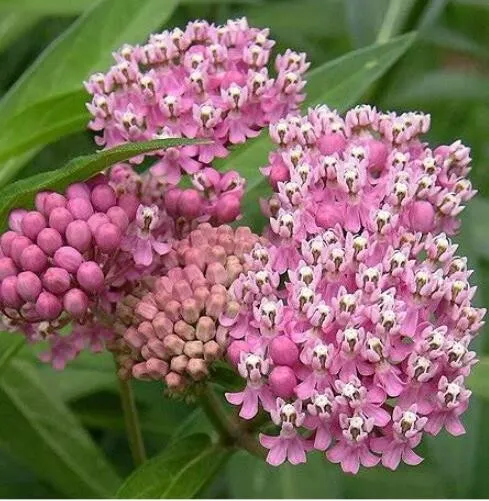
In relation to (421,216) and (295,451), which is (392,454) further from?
(421,216)

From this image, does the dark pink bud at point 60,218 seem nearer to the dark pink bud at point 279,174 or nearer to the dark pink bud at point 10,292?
the dark pink bud at point 10,292

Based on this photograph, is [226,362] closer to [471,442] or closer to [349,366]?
[349,366]

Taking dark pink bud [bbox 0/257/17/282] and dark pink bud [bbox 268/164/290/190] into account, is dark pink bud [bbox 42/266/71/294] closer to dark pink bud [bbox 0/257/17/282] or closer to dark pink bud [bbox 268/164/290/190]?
dark pink bud [bbox 0/257/17/282]

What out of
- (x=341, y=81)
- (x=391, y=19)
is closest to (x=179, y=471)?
(x=341, y=81)

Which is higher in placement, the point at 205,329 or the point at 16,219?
the point at 16,219

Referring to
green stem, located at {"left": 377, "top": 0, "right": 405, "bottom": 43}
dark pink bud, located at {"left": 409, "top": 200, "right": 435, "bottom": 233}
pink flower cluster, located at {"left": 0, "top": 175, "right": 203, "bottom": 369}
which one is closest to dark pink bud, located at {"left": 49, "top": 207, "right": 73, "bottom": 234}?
pink flower cluster, located at {"left": 0, "top": 175, "right": 203, "bottom": 369}

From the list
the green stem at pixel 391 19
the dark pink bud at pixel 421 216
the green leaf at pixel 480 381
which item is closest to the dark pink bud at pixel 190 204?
the dark pink bud at pixel 421 216

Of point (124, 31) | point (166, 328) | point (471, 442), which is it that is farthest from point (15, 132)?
point (471, 442)
